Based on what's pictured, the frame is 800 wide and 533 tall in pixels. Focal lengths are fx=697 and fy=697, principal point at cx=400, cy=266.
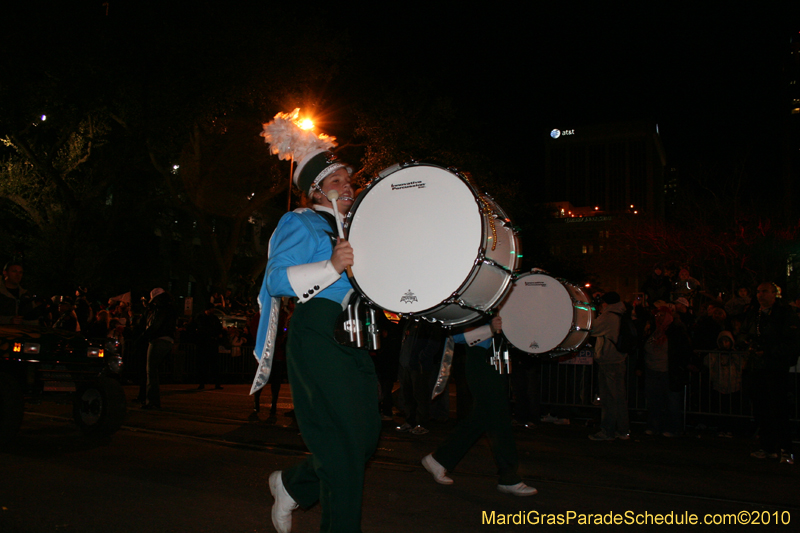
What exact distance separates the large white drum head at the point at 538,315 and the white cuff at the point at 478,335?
1.64 m

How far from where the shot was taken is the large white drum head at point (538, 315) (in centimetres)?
721

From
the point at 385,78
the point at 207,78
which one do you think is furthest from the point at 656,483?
the point at 385,78

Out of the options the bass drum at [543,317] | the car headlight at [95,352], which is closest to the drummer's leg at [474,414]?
the bass drum at [543,317]

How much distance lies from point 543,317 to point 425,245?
4166 millimetres

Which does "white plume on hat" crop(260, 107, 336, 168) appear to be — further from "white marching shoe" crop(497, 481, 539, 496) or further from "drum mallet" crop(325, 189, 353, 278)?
"white marching shoe" crop(497, 481, 539, 496)

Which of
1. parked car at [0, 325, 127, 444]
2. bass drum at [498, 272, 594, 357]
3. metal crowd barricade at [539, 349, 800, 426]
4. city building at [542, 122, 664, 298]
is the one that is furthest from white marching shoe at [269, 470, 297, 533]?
city building at [542, 122, 664, 298]

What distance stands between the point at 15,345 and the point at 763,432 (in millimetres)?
8130

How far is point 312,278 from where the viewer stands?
330cm

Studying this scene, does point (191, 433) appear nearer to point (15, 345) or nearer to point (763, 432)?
point (15, 345)

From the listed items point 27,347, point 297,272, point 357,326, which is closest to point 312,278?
point 297,272

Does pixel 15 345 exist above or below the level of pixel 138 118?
below

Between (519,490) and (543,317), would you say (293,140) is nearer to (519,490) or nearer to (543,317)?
(519,490)

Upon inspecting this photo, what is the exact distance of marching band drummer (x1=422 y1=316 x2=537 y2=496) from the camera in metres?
5.27

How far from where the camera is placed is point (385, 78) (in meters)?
25.4
